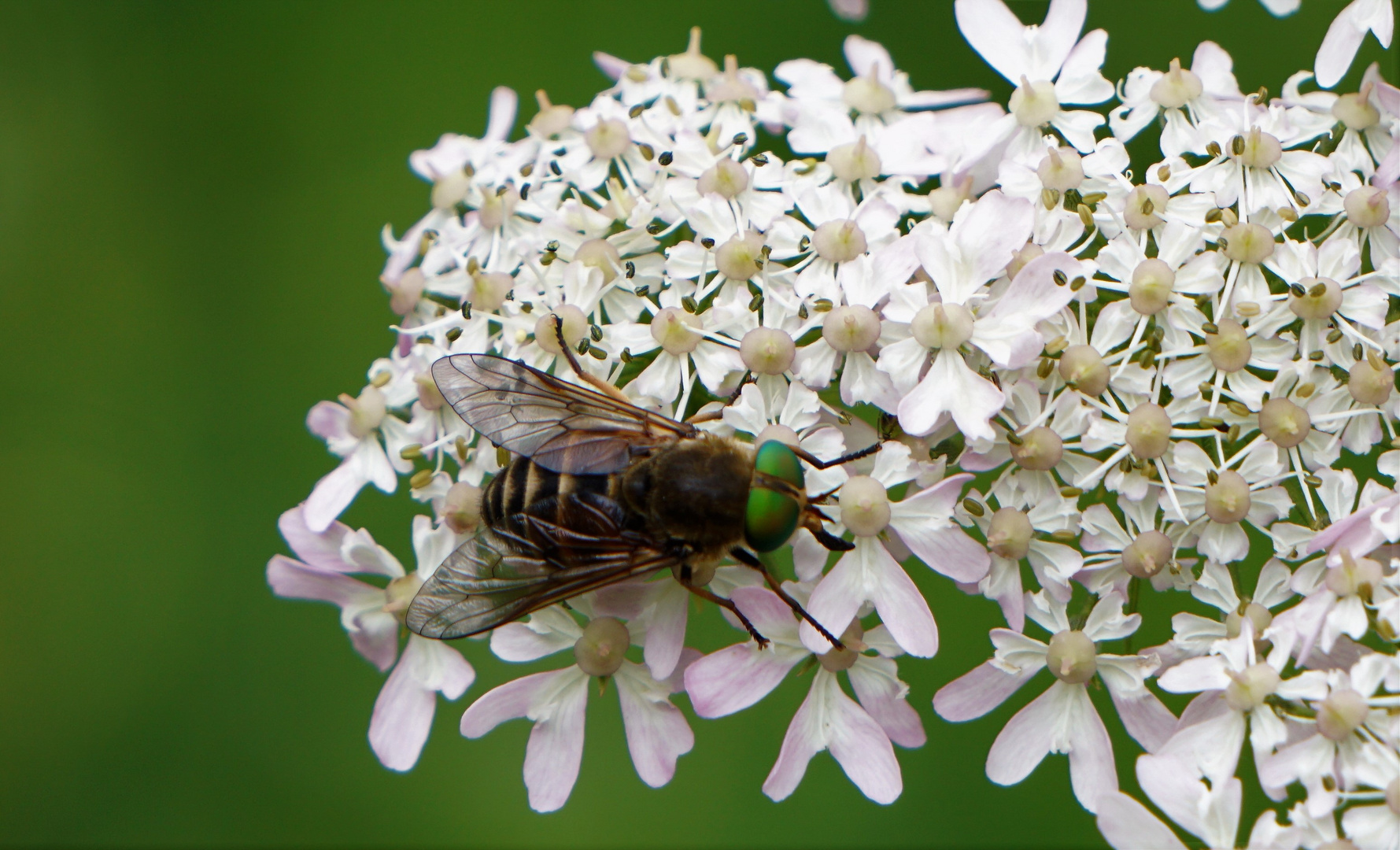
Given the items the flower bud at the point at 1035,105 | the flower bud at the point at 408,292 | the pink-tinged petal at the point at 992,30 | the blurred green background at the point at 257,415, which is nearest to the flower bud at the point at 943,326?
the flower bud at the point at 1035,105

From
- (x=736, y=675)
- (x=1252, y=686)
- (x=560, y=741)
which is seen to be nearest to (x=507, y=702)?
(x=560, y=741)

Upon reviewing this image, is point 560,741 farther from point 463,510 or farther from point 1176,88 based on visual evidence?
point 1176,88

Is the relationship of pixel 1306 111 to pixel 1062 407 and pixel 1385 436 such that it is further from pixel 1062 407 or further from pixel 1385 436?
pixel 1062 407

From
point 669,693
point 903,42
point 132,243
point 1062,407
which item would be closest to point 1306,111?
point 1062,407

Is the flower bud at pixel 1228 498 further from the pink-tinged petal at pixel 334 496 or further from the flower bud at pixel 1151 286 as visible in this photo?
the pink-tinged petal at pixel 334 496

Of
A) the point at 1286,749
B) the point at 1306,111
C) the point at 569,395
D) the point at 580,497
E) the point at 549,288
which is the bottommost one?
the point at 1286,749

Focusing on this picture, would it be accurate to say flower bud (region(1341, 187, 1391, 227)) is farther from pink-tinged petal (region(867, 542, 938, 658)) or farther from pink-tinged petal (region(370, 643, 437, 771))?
pink-tinged petal (region(370, 643, 437, 771))
